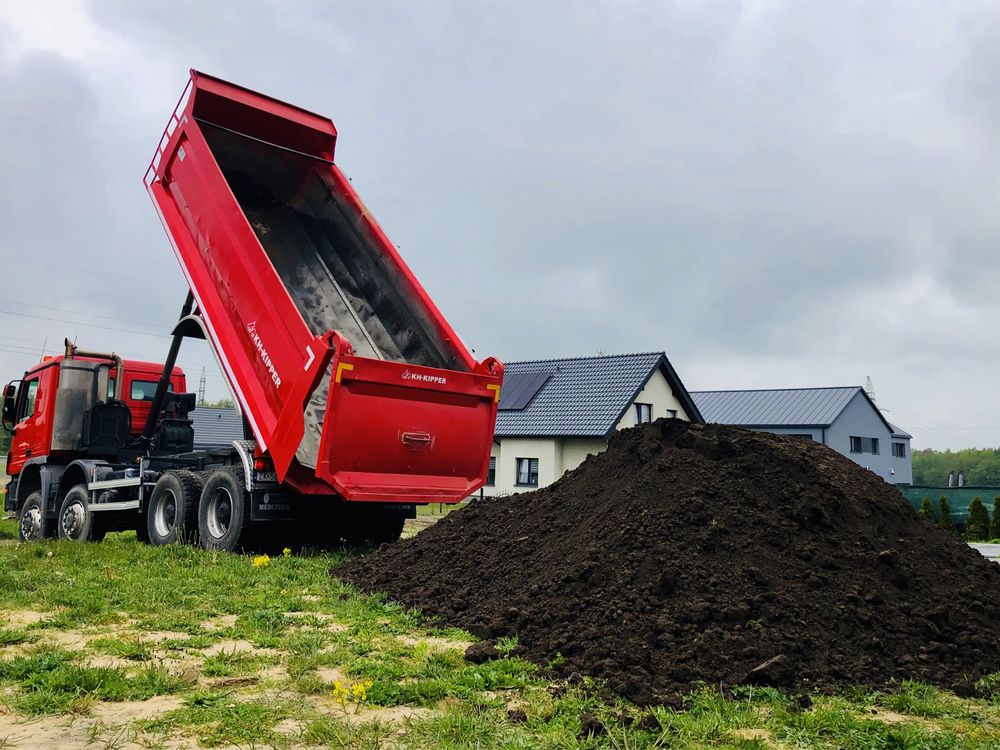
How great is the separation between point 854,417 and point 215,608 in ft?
130

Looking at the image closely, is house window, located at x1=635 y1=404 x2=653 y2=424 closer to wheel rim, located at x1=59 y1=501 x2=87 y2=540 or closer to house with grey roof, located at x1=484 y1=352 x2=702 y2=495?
house with grey roof, located at x1=484 y1=352 x2=702 y2=495

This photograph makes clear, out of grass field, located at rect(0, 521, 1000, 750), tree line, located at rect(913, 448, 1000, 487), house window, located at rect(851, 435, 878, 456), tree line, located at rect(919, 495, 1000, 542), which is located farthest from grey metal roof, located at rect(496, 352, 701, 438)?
tree line, located at rect(913, 448, 1000, 487)

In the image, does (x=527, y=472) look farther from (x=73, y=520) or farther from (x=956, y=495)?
(x=73, y=520)

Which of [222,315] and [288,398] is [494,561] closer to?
[288,398]

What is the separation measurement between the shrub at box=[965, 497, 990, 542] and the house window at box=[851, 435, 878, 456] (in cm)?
1936

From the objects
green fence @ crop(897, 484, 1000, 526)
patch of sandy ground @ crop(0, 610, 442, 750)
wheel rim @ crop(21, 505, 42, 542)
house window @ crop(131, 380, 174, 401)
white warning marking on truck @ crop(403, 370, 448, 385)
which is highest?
house window @ crop(131, 380, 174, 401)

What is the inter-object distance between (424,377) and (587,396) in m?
19.6

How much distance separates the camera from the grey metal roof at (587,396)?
26.3m

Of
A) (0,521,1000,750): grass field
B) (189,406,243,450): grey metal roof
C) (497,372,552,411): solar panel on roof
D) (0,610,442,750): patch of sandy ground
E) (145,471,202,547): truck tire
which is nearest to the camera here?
(0,610,442,750): patch of sandy ground

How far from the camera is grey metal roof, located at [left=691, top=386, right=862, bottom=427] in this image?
3909cm

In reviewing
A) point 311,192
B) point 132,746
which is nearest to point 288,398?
point 311,192

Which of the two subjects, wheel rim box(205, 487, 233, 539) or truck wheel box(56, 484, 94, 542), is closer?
wheel rim box(205, 487, 233, 539)

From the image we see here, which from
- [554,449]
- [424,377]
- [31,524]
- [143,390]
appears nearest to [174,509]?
[143,390]

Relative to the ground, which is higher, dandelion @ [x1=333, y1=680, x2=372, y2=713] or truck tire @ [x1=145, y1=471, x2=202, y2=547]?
truck tire @ [x1=145, y1=471, x2=202, y2=547]
